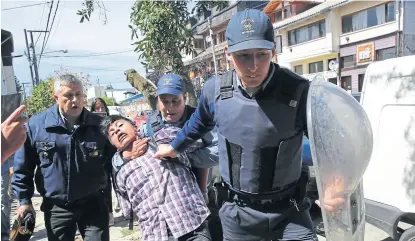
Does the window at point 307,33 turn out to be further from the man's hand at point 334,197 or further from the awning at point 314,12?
the man's hand at point 334,197

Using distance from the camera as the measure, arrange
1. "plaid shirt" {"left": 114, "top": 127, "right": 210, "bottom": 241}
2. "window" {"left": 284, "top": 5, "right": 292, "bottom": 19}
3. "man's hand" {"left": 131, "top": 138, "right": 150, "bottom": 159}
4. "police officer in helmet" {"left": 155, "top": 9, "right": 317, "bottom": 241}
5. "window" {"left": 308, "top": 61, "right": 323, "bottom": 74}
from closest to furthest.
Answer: "police officer in helmet" {"left": 155, "top": 9, "right": 317, "bottom": 241} → "plaid shirt" {"left": 114, "top": 127, "right": 210, "bottom": 241} → "man's hand" {"left": 131, "top": 138, "right": 150, "bottom": 159} → "window" {"left": 308, "top": 61, "right": 323, "bottom": 74} → "window" {"left": 284, "top": 5, "right": 292, "bottom": 19}

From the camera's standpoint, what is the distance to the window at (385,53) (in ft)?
67.2

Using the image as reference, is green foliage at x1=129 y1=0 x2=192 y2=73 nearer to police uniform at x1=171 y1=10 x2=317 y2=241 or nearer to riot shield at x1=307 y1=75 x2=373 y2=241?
police uniform at x1=171 y1=10 x2=317 y2=241

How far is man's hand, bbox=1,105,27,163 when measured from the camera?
4.17 feet

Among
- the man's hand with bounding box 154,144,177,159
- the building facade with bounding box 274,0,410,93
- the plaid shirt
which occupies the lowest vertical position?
the plaid shirt

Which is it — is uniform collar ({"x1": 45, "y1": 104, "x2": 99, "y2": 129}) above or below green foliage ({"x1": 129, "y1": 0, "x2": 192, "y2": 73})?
below

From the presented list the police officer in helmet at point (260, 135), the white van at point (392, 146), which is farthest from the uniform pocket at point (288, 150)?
the white van at point (392, 146)

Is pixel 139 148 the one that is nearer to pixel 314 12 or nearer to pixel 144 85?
pixel 144 85

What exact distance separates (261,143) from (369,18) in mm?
23510

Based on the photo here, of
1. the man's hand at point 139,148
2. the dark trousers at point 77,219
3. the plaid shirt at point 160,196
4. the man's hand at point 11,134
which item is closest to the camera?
the man's hand at point 11,134

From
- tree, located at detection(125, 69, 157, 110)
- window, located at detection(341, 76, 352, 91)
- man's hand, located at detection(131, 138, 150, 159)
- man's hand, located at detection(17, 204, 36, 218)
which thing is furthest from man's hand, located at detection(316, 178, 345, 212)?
window, located at detection(341, 76, 352, 91)

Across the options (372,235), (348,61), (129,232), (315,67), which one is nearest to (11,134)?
(129,232)

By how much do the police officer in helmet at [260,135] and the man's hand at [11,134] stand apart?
3.19 feet

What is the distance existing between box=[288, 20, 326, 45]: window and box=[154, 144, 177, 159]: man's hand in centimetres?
Answer: 2592
